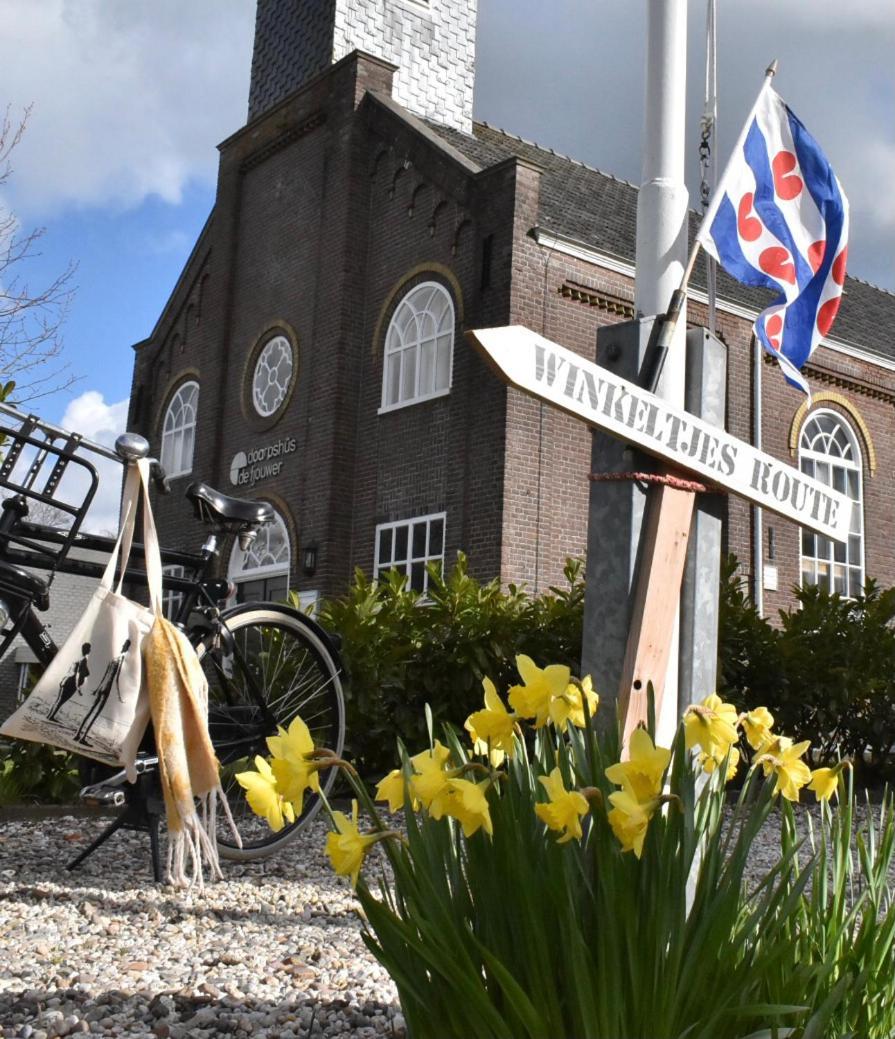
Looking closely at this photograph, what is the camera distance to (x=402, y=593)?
7320 millimetres

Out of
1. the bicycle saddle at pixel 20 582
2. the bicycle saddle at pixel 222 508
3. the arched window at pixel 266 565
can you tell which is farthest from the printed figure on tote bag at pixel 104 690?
the arched window at pixel 266 565

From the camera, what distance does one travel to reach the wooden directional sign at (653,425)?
7.04ft

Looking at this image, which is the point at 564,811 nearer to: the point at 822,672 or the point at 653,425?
the point at 653,425

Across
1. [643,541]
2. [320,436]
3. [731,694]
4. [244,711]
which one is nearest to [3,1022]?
[643,541]

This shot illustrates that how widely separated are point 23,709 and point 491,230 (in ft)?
42.8

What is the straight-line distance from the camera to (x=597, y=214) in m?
19.0

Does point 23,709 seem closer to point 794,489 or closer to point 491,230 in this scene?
point 794,489

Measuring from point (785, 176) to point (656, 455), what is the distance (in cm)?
185

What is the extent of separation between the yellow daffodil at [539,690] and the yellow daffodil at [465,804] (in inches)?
10.5

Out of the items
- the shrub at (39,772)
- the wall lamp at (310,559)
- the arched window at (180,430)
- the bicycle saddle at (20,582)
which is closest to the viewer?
the bicycle saddle at (20,582)

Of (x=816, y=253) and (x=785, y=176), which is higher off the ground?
(x=785, y=176)

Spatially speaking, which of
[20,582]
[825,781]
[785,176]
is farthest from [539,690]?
[20,582]

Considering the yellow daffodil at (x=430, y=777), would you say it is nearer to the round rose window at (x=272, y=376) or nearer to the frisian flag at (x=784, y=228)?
the frisian flag at (x=784, y=228)

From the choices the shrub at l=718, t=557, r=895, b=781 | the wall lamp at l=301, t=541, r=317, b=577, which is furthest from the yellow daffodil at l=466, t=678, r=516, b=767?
the wall lamp at l=301, t=541, r=317, b=577
